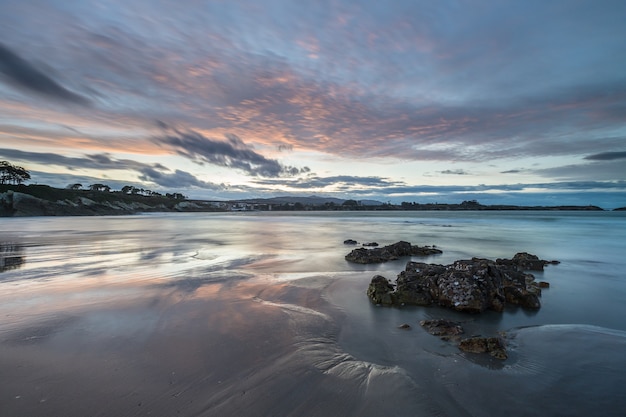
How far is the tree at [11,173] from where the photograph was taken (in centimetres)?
6569

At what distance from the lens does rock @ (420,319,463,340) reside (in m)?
4.78

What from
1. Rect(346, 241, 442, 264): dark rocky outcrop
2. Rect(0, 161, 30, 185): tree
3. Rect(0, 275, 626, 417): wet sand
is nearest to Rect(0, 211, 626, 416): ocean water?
Rect(0, 275, 626, 417): wet sand

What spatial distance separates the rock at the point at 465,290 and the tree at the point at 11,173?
91.4 m

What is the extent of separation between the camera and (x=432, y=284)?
6.64 metres

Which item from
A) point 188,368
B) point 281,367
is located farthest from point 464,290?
point 188,368

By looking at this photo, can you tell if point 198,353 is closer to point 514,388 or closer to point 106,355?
point 106,355

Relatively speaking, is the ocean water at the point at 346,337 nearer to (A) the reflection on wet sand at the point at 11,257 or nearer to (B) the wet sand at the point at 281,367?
(B) the wet sand at the point at 281,367

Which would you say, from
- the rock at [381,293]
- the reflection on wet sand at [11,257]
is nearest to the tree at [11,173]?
the reflection on wet sand at [11,257]

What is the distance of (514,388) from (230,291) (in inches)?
226

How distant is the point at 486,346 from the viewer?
421 centimetres

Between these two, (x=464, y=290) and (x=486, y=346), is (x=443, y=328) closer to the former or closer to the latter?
(x=486, y=346)

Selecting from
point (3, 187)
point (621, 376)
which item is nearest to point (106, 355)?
point (621, 376)

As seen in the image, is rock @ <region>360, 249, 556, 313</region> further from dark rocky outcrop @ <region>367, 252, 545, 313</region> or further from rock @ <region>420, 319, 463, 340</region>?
rock @ <region>420, 319, 463, 340</region>

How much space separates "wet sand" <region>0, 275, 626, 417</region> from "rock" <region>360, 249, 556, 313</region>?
0.82 metres
